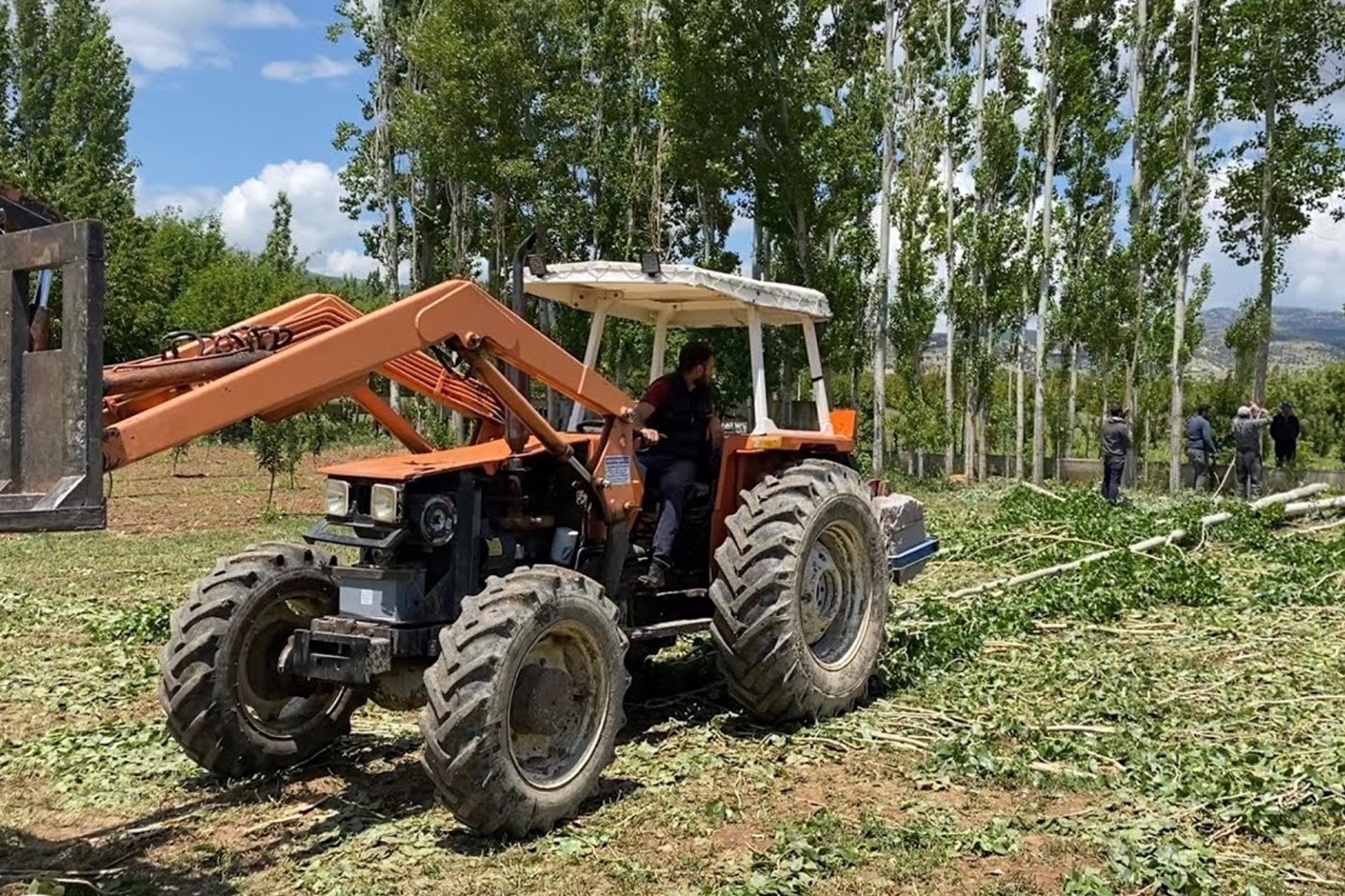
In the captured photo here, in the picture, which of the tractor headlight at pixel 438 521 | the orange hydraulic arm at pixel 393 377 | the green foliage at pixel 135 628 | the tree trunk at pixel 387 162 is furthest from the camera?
the tree trunk at pixel 387 162

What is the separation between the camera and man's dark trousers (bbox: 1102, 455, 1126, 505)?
20.0 m

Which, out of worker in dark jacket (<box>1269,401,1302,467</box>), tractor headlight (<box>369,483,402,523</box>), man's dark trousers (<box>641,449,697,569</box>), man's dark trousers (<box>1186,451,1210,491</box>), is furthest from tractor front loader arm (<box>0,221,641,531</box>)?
worker in dark jacket (<box>1269,401,1302,467</box>)

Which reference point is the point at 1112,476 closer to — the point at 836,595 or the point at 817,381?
the point at 817,381

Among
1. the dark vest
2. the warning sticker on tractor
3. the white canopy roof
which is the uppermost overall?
the white canopy roof

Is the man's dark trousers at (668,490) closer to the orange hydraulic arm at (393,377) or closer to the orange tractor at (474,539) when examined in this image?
the orange tractor at (474,539)

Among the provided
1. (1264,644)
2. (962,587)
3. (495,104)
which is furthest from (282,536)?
(495,104)

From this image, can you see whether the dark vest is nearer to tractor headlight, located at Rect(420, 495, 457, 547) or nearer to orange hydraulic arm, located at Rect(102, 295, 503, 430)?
orange hydraulic arm, located at Rect(102, 295, 503, 430)

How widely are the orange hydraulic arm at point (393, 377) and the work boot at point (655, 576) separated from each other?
380 millimetres

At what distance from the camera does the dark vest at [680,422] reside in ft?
22.2

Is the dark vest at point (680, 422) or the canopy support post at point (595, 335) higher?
the canopy support post at point (595, 335)

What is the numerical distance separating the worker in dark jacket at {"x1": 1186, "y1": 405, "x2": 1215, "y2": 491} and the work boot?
19830 millimetres

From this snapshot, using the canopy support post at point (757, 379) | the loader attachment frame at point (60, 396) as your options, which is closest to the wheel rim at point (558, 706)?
Result: the loader attachment frame at point (60, 396)

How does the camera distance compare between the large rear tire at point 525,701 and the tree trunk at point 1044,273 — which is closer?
the large rear tire at point 525,701

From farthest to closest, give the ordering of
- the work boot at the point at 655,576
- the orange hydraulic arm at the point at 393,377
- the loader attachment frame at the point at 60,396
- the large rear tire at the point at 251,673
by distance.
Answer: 1. the work boot at the point at 655,576
2. the large rear tire at the point at 251,673
3. the orange hydraulic arm at the point at 393,377
4. the loader attachment frame at the point at 60,396
